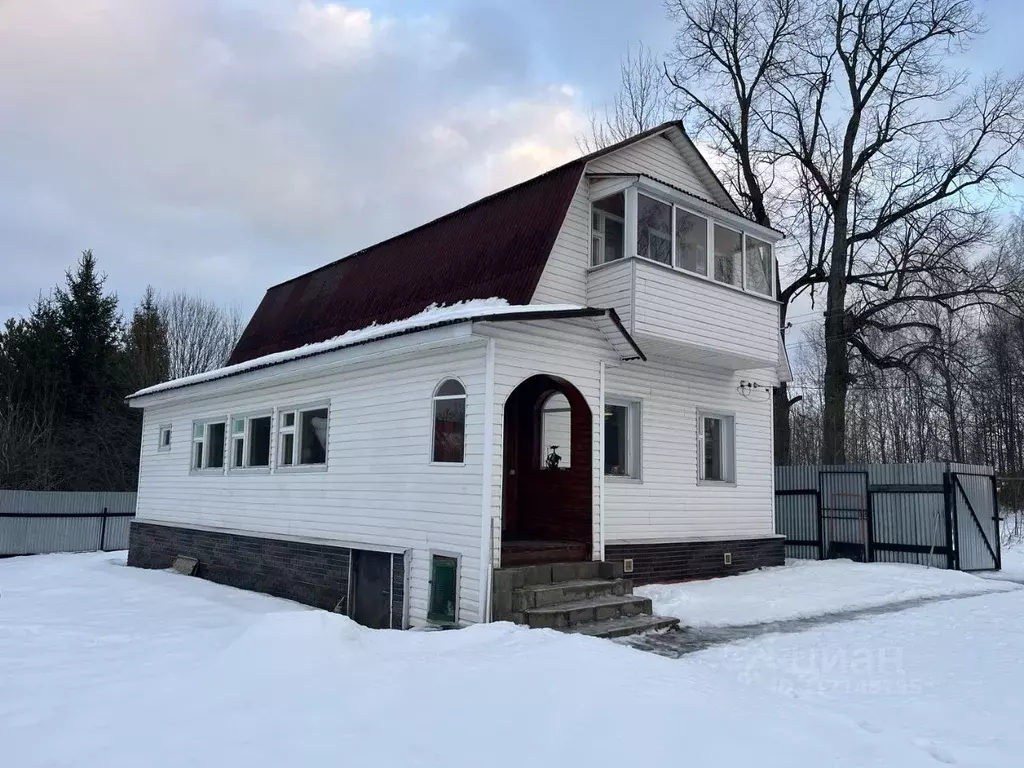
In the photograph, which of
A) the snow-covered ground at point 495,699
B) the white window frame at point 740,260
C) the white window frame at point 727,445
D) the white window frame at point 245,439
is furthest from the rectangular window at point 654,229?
the white window frame at point 245,439

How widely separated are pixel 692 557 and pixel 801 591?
5.18 feet

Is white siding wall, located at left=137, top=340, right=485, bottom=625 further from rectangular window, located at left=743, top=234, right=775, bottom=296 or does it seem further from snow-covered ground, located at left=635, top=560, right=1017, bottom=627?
rectangular window, located at left=743, top=234, right=775, bottom=296

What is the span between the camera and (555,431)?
1091cm

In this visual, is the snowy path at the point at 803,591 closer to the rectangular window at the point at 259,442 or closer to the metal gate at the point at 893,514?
the metal gate at the point at 893,514

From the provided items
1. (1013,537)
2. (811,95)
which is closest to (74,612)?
(1013,537)

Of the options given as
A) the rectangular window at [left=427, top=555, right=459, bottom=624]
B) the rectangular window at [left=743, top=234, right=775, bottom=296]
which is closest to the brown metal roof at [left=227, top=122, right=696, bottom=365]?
the rectangular window at [left=743, top=234, right=775, bottom=296]

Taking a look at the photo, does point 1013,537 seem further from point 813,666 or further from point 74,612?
point 74,612

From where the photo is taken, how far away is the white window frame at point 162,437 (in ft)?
51.2

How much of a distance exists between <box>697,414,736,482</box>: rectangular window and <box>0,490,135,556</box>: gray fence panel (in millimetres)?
16100

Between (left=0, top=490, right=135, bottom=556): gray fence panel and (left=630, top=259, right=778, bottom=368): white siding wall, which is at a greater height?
(left=630, top=259, right=778, bottom=368): white siding wall

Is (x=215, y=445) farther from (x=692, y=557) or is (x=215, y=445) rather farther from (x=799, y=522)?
(x=799, y=522)

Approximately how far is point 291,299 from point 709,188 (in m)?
8.85

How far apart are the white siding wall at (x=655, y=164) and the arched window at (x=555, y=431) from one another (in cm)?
338

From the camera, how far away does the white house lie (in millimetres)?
8602
